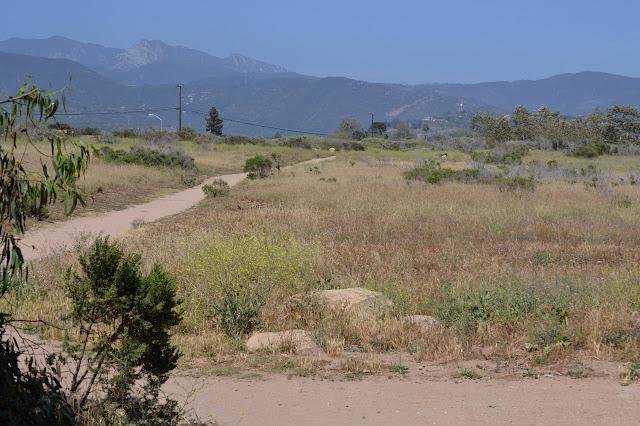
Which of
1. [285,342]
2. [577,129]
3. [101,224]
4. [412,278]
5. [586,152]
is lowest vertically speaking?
[101,224]

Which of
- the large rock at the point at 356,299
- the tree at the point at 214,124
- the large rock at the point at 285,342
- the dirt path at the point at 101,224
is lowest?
the dirt path at the point at 101,224

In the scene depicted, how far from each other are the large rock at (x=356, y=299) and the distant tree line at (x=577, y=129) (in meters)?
49.4

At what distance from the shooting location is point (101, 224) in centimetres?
1553

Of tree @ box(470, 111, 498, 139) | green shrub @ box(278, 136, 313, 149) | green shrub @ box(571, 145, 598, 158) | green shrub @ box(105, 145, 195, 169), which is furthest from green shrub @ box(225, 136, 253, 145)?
green shrub @ box(571, 145, 598, 158)

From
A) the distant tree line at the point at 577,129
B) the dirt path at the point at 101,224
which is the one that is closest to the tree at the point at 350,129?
the distant tree line at the point at 577,129

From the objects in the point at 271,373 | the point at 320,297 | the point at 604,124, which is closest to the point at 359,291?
the point at 320,297

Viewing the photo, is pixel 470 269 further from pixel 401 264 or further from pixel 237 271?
pixel 237 271

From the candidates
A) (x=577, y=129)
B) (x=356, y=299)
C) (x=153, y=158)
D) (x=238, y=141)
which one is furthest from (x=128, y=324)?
(x=577, y=129)

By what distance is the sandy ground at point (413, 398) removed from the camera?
456cm

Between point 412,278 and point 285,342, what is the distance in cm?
308

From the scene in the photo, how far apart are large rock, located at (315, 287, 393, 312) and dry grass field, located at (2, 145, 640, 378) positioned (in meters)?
0.14

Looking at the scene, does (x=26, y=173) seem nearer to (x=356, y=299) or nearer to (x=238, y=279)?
(x=238, y=279)

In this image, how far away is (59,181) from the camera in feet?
9.36

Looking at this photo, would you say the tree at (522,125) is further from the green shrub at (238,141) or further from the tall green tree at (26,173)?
the tall green tree at (26,173)
